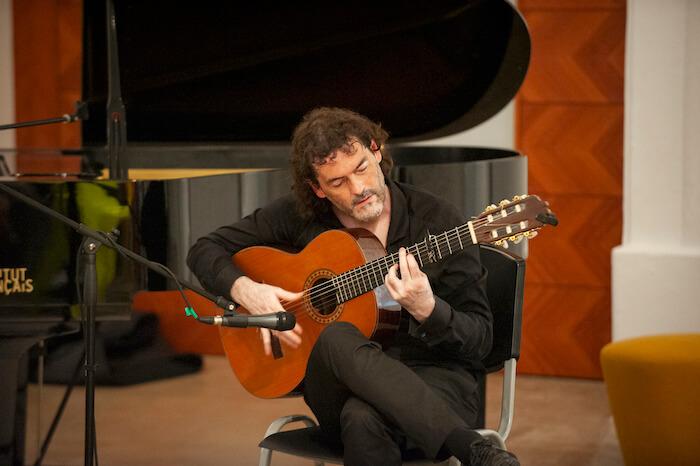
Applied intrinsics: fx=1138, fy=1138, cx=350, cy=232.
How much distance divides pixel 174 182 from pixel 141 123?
126 centimetres

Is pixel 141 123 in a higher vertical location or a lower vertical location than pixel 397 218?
higher

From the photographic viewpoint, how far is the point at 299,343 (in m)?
2.70

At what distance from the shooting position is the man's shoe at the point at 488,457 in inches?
89.7

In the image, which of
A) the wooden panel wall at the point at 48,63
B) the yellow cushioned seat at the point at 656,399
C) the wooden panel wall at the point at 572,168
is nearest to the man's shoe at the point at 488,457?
the yellow cushioned seat at the point at 656,399

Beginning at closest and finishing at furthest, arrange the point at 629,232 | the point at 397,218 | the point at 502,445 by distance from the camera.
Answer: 1. the point at 502,445
2. the point at 397,218
3. the point at 629,232

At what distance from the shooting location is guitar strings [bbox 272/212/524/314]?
2.41 metres

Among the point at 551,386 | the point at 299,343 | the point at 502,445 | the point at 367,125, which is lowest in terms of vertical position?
the point at 551,386

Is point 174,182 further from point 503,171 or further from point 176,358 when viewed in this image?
point 176,358

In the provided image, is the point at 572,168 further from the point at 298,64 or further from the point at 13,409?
the point at 13,409

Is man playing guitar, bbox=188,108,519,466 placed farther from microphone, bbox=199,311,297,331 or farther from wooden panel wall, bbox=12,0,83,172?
wooden panel wall, bbox=12,0,83,172

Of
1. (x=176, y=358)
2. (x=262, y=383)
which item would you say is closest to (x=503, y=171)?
(x=262, y=383)

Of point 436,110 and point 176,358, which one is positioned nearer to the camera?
point 436,110

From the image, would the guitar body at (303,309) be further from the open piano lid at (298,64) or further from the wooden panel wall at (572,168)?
the wooden panel wall at (572,168)

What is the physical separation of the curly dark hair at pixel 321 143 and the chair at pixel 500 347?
372 mm
